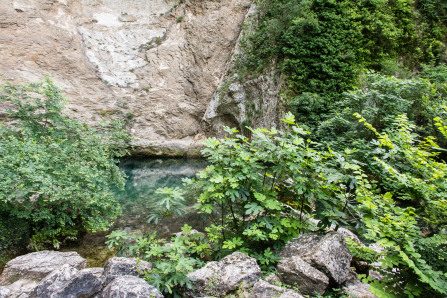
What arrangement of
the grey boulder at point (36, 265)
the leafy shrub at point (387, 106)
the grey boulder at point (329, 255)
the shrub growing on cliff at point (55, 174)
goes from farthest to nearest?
the leafy shrub at point (387, 106)
the shrub growing on cliff at point (55, 174)
the grey boulder at point (36, 265)
the grey boulder at point (329, 255)

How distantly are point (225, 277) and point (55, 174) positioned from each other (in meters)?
4.40

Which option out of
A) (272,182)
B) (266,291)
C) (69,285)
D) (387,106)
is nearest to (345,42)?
(387,106)

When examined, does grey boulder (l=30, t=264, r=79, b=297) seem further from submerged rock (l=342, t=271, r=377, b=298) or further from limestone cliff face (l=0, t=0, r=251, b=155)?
limestone cliff face (l=0, t=0, r=251, b=155)

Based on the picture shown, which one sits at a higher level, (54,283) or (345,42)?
(345,42)

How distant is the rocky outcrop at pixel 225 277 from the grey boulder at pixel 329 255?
2.52 feet

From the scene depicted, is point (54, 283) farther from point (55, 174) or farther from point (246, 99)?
point (246, 99)

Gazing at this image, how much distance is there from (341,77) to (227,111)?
734cm

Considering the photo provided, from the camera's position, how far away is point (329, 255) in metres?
3.18

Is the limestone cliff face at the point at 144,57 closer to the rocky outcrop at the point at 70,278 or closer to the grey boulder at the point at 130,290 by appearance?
the rocky outcrop at the point at 70,278

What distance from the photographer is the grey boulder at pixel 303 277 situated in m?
2.97

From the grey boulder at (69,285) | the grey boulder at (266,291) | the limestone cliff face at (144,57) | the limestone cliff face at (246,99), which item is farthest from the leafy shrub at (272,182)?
the limestone cliff face at (144,57)

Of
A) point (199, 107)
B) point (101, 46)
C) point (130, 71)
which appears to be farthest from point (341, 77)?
point (101, 46)

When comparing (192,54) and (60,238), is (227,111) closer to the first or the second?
(192,54)

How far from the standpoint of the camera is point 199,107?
17.5 metres
